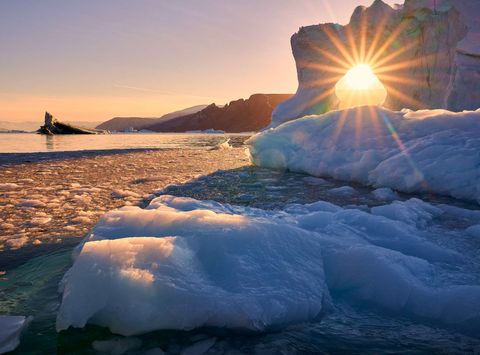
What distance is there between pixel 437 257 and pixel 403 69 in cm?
1661

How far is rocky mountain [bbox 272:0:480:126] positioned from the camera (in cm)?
1307

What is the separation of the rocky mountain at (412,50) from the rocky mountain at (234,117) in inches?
2897

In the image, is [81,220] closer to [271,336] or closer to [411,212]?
[271,336]

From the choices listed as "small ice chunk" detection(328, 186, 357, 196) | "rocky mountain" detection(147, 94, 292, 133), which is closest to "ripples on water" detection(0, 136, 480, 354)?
"small ice chunk" detection(328, 186, 357, 196)

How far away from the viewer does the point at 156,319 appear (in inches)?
52.9

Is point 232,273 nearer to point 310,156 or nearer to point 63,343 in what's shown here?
point 63,343

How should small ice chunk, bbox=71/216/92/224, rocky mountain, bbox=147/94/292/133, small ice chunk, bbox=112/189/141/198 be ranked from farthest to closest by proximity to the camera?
rocky mountain, bbox=147/94/292/133 < small ice chunk, bbox=112/189/141/198 < small ice chunk, bbox=71/216/92/224

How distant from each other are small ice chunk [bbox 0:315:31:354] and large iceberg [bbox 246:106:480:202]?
4560 millimetres

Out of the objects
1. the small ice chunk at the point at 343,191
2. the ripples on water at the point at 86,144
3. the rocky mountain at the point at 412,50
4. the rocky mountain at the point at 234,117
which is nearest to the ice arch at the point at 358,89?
the rocky mountain at the point at 412,50

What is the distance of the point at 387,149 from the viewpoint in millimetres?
5566

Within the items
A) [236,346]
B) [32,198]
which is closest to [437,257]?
[236,346]

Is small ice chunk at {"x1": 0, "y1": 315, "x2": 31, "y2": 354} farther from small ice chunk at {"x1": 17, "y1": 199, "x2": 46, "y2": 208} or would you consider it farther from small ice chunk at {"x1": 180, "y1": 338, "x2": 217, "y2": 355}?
small ice chunk at {"x1": 17, "y1": 199, "x2": 46, "y2": 208}

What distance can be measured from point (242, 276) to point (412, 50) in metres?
17.6

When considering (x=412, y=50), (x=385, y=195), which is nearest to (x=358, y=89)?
(x=412, y=50)
